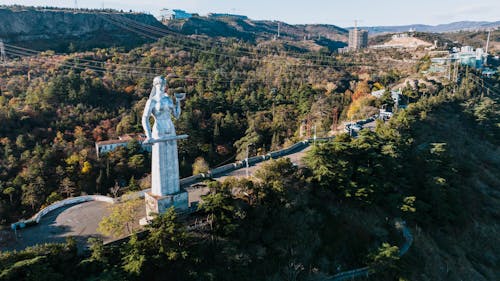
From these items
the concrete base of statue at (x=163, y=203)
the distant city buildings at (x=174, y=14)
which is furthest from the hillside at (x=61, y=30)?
the concrete base of statue at (x=163, y=203)

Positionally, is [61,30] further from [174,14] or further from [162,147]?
[162,147]

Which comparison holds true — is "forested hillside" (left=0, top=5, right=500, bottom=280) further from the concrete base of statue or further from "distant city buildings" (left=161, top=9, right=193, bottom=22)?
"distant city buildings" (left=161, top=9, right=193, bottom=22)

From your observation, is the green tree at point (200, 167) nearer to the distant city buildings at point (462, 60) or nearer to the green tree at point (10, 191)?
the green tree at point (10, 191)

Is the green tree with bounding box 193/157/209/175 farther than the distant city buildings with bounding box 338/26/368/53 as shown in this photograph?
No

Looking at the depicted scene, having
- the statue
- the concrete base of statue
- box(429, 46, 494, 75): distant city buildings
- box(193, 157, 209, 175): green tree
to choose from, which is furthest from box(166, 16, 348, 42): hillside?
the concrete base of statue

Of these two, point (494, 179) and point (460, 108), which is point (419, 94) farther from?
point (494, 179)

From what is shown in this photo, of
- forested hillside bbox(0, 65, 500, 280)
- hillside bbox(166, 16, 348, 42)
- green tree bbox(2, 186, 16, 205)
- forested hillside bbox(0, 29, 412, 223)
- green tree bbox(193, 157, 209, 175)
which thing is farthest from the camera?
hillside bbox(166, 16, 348, 42)

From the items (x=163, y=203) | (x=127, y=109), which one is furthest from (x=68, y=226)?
(x=127, y=109)
